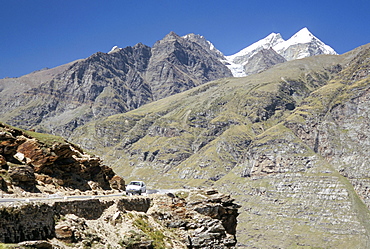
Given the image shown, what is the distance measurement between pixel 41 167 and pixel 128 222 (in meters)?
12.1

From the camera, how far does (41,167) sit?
3709 centimetres

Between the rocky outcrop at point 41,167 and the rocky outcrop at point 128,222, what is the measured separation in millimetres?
6586

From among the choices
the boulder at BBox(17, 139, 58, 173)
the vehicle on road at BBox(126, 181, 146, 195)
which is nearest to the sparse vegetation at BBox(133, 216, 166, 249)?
the vehicle on road at BBox(126, 181, 146, 195)

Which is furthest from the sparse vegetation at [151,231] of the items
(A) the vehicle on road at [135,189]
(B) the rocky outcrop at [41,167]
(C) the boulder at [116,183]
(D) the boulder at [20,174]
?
(C) the boulder at [116,183]

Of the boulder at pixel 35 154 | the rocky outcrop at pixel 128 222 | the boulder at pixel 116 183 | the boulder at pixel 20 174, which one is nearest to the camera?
the rocky outcrop at pixel 128 222

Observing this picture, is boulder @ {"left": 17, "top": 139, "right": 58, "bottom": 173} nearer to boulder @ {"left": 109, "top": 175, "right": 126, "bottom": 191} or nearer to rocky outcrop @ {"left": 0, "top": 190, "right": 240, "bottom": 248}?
rocky outcrop @ {"left": 0, "top": 190, "right": 240, "bottom": 248}

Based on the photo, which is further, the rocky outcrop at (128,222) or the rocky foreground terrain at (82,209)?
the rocky foreground terrain at (82,209)

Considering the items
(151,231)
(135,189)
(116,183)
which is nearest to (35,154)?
(135,189)

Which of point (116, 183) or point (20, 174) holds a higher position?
point (20, 174)

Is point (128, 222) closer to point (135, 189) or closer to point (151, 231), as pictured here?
point (151, 231)

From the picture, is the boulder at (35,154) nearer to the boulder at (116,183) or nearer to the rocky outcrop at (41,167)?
the rocky outcrop at (41,167)

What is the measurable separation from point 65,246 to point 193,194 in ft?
79.5

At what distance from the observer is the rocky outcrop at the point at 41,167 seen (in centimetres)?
3091

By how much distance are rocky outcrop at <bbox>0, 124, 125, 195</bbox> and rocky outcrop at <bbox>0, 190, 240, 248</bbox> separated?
659cm
